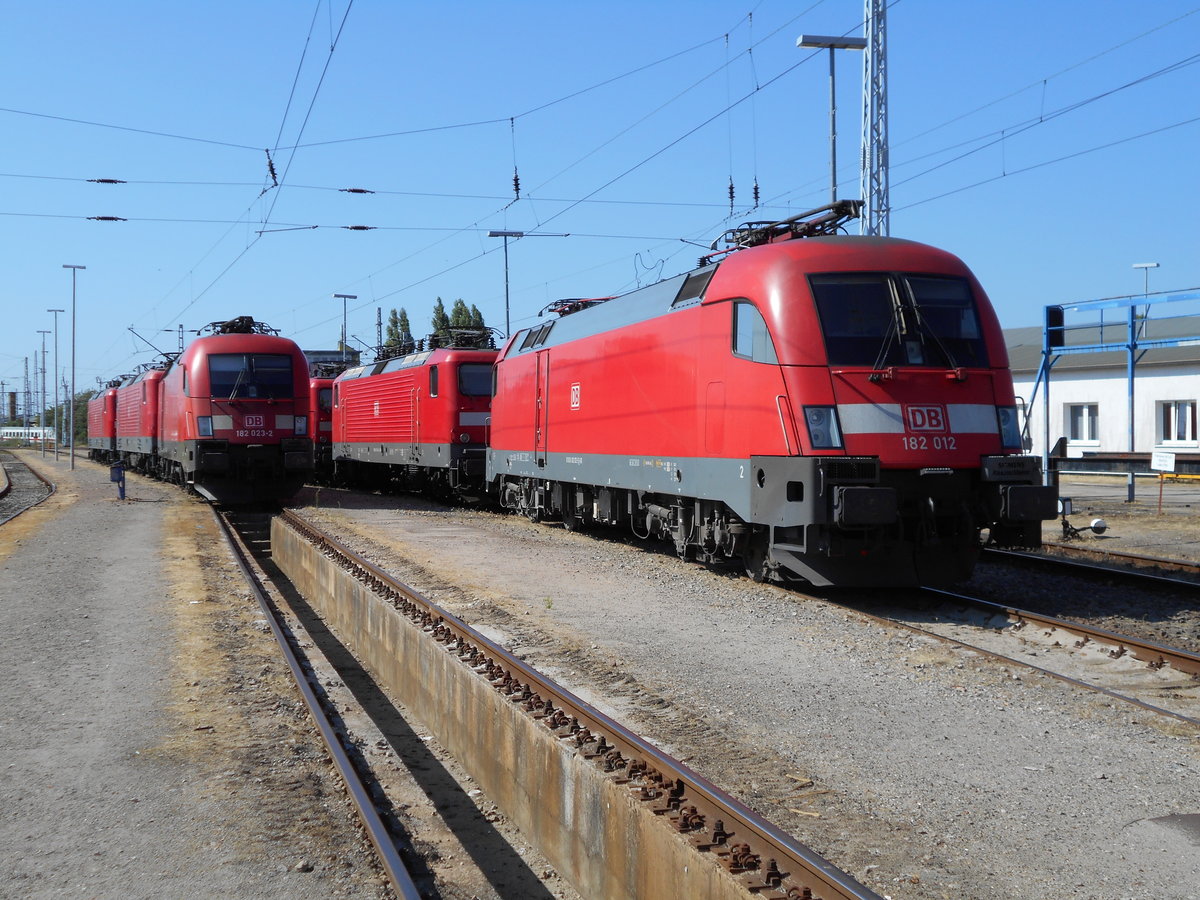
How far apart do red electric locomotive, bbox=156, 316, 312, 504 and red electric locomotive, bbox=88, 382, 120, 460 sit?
22.2 meters

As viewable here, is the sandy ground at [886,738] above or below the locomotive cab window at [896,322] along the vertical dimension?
below

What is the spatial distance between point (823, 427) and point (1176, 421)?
2863 cm

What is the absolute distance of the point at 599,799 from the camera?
5.61 m

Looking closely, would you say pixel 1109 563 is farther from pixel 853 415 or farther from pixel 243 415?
pixel 243 415

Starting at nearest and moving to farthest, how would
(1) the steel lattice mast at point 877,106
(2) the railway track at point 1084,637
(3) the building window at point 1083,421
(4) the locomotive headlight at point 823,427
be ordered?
1. (2) the railway track at point 1084,637
2. (4) the locomotive headlight at point 823,427
3. (1) the steel lattice mast at point 877,106
4. (3) the building window at point 1083,421

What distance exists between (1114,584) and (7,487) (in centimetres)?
3323

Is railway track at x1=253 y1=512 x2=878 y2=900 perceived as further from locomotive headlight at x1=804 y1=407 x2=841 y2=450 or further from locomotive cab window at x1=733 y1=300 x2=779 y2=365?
locomotive cab window at x1=733 y1=300 x2=779 y2=365

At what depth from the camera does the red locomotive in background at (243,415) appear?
24250 millimetres

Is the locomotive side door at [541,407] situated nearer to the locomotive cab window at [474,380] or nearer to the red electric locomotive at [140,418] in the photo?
the locomotive cab window at [474,380]

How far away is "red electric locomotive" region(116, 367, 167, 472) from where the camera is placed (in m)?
30.9

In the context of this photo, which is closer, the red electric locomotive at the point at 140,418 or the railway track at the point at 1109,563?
the railway track at the point at 1109,563

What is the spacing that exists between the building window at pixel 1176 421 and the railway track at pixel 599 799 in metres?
31.1

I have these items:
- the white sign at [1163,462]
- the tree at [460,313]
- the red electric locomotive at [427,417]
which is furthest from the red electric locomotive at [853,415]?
the tree at [460,313]

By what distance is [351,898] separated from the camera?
490 cm
